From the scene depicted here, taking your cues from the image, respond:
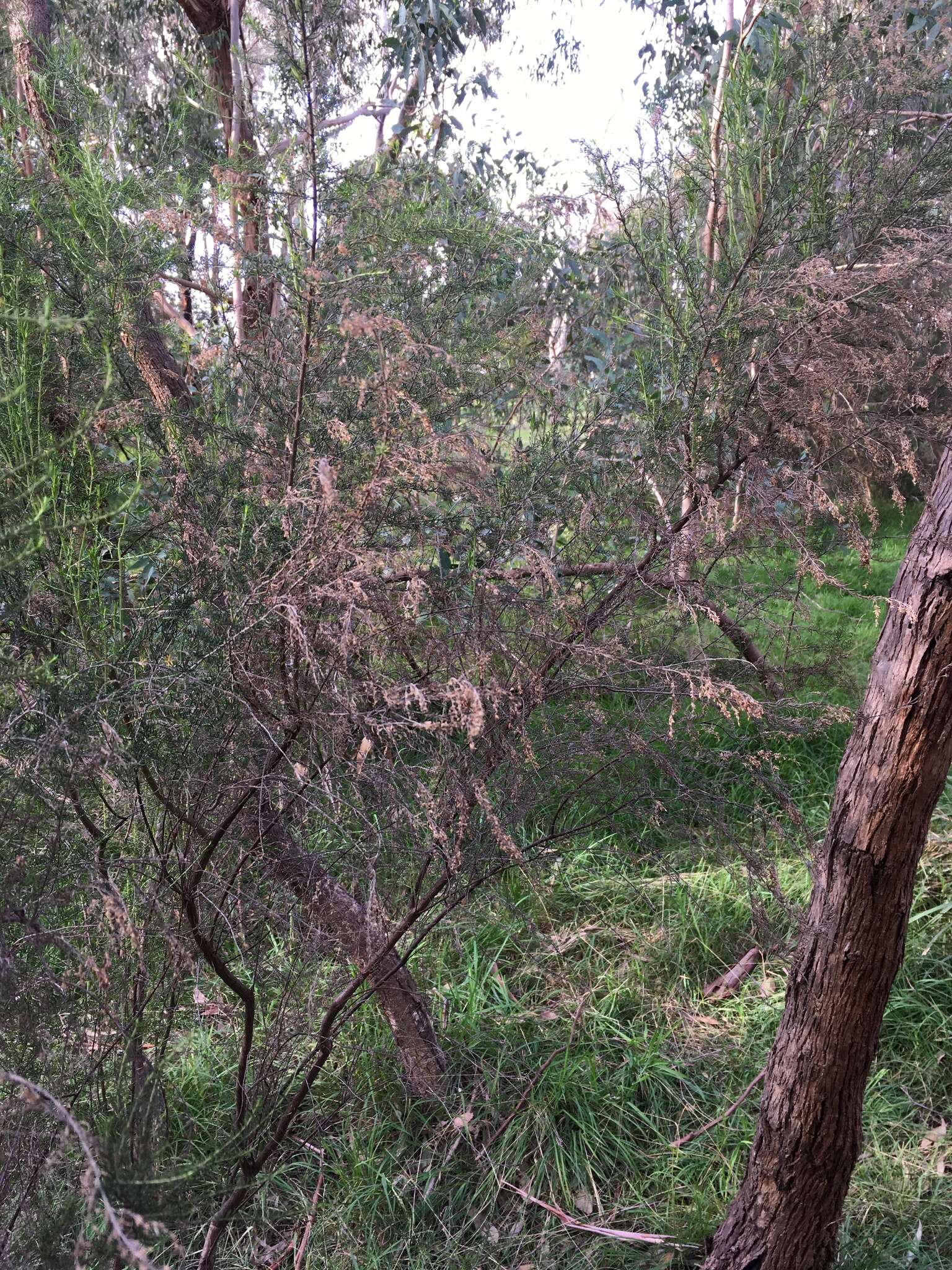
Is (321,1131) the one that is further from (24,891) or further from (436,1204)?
(24,891)

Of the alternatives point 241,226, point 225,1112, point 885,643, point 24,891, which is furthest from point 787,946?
point 241,226

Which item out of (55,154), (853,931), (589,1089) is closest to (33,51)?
(55,154)

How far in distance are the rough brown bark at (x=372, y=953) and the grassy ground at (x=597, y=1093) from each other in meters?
0.11

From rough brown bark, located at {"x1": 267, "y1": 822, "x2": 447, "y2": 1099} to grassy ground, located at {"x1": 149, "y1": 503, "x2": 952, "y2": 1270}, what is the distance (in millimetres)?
114

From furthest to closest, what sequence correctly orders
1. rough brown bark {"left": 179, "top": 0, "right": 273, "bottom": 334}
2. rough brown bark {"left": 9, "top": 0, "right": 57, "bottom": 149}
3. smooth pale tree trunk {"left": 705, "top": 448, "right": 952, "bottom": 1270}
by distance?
rough brown bark {"left": 9, "top": 0, "right": 57, "bottom": 149} → rough brown bark {"left": 179, "top": 0, "right": 273, "bottom": 334} → smooth pale tree trunk {"left": 705, "top": 448, "right": 952, "bottom": 1270}

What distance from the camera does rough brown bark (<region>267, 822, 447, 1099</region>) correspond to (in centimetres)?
257

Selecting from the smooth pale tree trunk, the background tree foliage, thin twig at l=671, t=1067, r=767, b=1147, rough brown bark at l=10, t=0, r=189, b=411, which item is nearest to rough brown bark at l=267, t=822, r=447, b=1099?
the background tree foliage

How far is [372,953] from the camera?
256 cm

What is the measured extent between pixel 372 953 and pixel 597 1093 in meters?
1.17

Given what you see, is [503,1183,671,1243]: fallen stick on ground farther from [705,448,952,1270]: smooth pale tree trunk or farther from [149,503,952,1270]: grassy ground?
[705,448,952,1270]: smooth pale tree trunk

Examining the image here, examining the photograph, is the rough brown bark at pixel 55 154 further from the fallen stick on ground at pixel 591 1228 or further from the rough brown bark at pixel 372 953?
the fallen stick on ground at pixel 591 1228

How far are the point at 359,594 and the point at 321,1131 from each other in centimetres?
224

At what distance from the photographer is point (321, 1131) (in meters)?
3.26

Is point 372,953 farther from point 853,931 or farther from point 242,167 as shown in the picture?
point 242,167
